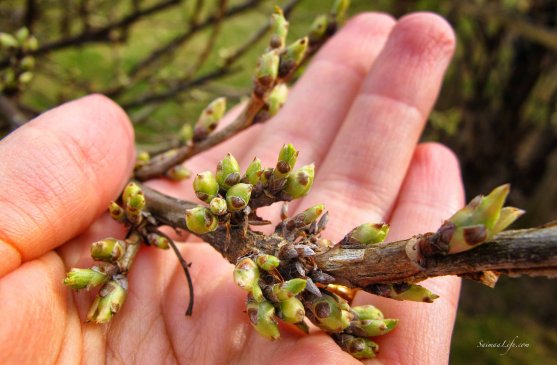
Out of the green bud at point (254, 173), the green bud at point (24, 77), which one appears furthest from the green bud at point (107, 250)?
the green bud at point (24, 77)

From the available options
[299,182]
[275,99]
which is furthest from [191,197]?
[299,182]

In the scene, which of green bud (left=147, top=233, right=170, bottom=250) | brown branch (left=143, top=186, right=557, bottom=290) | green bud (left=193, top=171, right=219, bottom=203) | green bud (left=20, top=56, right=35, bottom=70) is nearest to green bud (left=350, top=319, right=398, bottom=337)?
brown branch (left=143, top=186, right=557, bottom=290)

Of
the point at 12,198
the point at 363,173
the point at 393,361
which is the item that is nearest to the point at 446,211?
the point at 363,173

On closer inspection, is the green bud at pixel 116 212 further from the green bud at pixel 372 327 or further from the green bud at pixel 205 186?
the green bud at pixel 372 327

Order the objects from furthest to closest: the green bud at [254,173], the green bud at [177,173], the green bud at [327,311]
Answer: the green bud at [177,173], the green bud at [254,173], the green bud at [327,311]

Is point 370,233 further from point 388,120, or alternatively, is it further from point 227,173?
point 388,120

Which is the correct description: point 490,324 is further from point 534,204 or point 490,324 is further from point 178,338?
point 178,338
